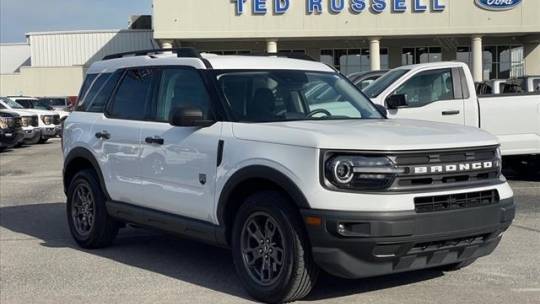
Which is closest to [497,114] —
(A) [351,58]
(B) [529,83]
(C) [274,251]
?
(B) [529,83]

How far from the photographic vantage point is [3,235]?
27.8ft

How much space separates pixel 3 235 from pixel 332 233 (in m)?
5.15

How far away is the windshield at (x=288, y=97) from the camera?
590cm

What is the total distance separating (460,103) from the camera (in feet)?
35.3

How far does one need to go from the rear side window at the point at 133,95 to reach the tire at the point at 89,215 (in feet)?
2.66

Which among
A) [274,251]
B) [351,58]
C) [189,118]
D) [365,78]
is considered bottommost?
[274,251]

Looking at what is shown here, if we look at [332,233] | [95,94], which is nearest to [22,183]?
[95,94]

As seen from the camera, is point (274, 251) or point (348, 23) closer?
point (274, 251)

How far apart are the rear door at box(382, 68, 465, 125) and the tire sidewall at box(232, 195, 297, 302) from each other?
5651 millimetres

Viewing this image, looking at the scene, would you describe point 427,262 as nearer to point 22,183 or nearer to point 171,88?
point 171,88

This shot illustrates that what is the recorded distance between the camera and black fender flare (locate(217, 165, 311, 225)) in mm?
4984

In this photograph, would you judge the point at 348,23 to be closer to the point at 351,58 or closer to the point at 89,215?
the point at 351,58

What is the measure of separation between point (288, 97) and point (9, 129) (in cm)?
1692

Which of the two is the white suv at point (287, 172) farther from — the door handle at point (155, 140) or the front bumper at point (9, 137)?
the front bumper at point (9, 137)
